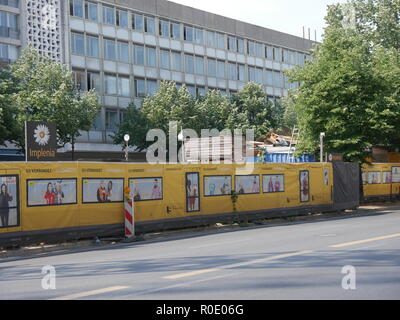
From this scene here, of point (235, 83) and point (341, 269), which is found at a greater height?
point (235, 83)

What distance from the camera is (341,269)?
395 inches

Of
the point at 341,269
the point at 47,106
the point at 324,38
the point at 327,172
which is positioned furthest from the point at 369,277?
the point at 47,106

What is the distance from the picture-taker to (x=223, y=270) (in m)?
10.4

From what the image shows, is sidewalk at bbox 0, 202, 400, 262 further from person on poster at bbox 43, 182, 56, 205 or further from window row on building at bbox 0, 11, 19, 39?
window row on building at bbox 0, 11, 19, 39

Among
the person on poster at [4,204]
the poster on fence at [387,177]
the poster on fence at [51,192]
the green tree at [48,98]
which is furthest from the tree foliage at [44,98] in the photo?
the poster on fence at [387,177]

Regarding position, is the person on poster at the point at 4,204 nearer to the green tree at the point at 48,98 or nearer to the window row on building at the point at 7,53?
the green tree at the point at 48,98

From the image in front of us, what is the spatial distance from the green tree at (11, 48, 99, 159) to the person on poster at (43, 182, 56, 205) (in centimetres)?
1983

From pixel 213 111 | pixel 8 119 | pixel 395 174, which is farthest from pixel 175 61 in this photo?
pixel 395 174

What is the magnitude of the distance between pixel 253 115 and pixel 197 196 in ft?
128

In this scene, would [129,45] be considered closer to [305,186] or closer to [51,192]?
[305,186]

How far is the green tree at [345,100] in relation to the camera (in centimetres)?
3219

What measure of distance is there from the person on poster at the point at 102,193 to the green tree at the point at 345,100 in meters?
17.4

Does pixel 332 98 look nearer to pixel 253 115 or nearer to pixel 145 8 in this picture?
pixel 253 115

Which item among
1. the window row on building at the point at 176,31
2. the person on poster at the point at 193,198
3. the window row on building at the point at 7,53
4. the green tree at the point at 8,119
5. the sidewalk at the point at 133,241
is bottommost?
the sidewalk at the point at 133,241
